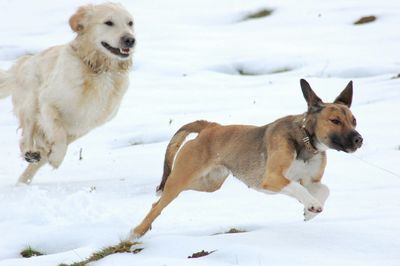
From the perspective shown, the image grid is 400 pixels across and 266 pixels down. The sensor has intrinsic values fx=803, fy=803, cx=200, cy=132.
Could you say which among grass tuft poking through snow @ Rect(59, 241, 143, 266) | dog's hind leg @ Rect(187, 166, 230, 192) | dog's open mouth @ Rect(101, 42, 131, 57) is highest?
dog's open mouth @ Rect(101, 42, 131, 57)

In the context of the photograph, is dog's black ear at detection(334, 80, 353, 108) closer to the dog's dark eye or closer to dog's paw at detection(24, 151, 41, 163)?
the dog's dark eye

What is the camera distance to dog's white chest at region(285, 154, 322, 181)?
639 centimetres

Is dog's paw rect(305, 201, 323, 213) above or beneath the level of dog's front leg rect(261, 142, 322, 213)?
beneath

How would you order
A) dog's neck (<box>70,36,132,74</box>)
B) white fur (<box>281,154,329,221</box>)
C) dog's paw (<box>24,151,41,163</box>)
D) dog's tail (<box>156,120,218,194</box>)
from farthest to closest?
dog's neck (<box>70,36,132,74</box>) → dog's paw (<box>24,151,41,163</box>) → dog's tail (<box>156,120,218,194</box>) → white fur (<box>281,154,329,221</box>)

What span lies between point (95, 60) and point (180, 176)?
3299 mm

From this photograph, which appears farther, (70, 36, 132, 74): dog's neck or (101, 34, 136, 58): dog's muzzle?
(70, 36, 132, 74): dog's neck

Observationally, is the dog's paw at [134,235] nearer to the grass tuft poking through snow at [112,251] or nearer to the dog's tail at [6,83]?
the grass tuft poking through snow at [112,251]

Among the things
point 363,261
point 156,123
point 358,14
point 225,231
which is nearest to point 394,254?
point 363,261

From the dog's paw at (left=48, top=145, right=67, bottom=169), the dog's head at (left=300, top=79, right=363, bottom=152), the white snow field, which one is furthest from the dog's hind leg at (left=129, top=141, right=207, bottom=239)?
the dog's paw at (left=48, top=145, right=67, bottom=169)

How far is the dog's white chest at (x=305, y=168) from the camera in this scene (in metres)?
6.39

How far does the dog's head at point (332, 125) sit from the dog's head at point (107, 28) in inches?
140

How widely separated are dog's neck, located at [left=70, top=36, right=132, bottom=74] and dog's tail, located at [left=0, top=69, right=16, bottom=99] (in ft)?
5.20

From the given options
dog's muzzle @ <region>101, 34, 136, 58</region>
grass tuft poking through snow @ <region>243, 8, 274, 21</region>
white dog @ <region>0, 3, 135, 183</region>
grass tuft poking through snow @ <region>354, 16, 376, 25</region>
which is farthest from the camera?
grass tuft poking through snow @ <region>243, 8, 274, 21</region>

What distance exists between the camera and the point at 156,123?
12891 mm
